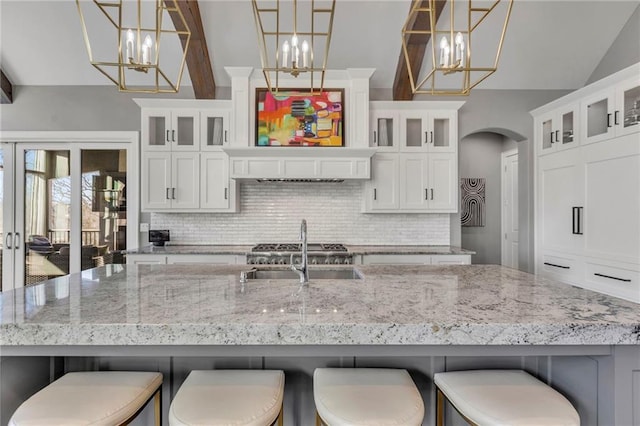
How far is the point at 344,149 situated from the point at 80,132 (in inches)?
126

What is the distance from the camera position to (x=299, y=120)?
148 inches

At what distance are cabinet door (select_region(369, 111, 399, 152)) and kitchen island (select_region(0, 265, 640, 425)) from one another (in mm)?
2592

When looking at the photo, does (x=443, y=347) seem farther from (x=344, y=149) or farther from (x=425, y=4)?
(x=425, y=4)

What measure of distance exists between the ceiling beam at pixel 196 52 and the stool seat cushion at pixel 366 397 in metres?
3.48

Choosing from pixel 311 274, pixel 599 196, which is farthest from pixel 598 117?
pixel 311 274

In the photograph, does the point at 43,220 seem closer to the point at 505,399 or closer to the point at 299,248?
the point at 299,248

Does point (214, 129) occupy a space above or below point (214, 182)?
above

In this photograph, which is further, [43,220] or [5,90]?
[43,220]

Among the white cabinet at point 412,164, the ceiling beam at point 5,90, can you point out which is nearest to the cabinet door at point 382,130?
the white cabinet at point 412,164

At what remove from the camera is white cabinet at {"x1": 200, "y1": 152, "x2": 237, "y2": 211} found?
386 centimetres

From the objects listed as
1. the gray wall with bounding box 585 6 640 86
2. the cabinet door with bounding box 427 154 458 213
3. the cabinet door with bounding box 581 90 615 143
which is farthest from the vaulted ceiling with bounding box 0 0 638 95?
the cabinet door with bounding box 427 154 458 213

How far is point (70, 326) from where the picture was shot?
3.30 feet

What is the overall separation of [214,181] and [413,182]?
2282 millimetres

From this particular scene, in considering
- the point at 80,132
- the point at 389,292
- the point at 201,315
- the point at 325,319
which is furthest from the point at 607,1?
the point at 80,132
